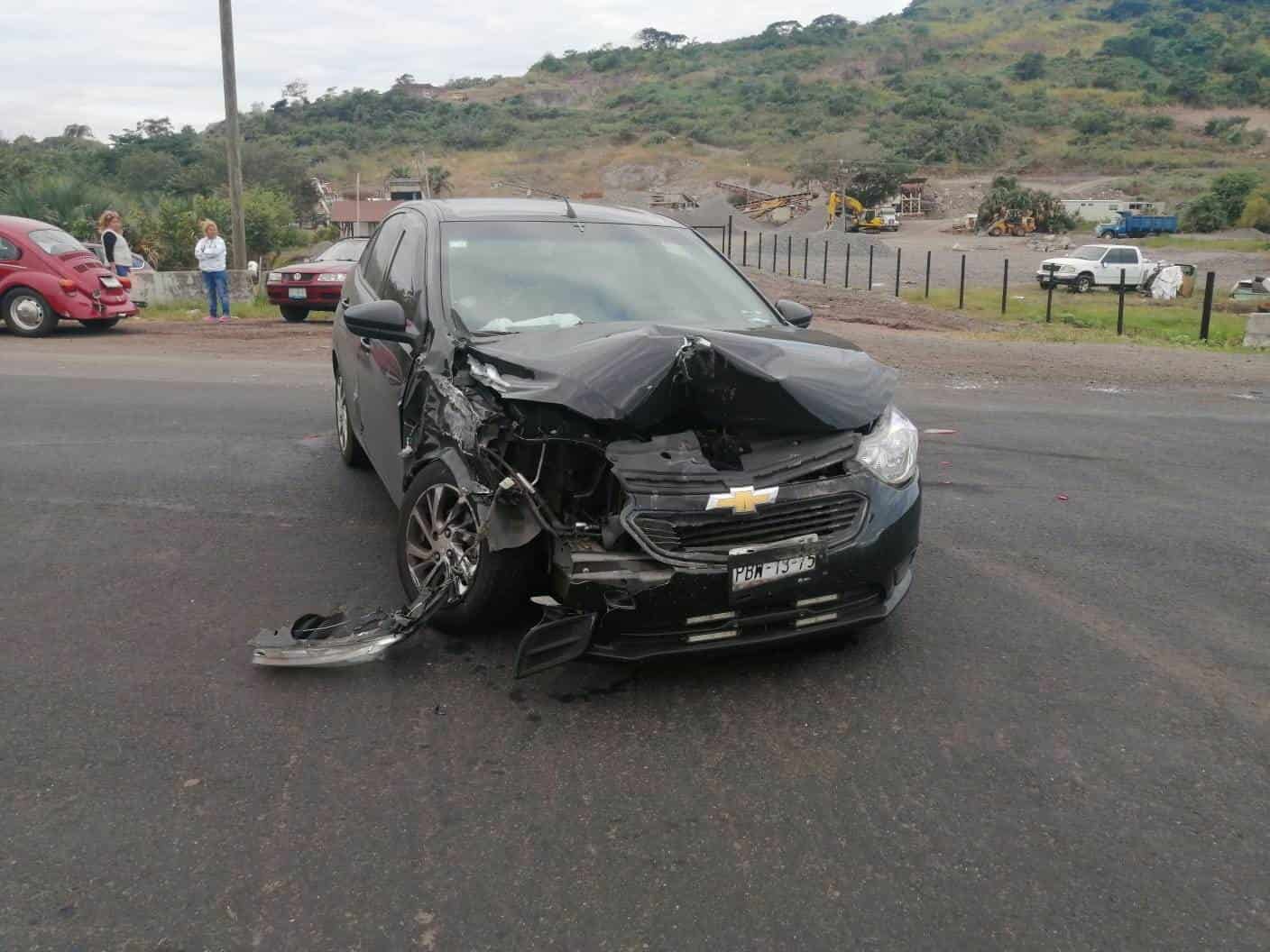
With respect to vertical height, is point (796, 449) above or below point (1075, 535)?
above

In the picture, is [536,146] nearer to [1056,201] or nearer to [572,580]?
[1056,201]

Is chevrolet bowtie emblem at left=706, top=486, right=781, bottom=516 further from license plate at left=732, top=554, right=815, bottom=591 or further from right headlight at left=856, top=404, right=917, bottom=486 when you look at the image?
right headlight at left=856, top=404, right=917, bottom=486

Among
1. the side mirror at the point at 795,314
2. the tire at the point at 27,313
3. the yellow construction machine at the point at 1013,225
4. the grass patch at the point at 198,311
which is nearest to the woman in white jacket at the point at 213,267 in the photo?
the grass patch at the point at 198,311

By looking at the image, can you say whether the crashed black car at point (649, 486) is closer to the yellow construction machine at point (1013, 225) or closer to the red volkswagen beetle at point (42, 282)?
the red volkswagen beetle at point (42, 282)

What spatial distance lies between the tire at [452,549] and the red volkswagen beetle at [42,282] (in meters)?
13.1

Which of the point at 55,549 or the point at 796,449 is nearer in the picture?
the point at 796,449

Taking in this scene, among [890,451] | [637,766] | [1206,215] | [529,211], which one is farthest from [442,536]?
[1206,215]

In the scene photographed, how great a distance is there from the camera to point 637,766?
342 cm

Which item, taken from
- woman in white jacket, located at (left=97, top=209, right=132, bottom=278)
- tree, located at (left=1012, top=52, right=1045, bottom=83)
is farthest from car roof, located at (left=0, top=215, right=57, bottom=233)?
tree, located at (left=1012, top=52, right=1045, bottom=83)

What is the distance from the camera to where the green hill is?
8462cm

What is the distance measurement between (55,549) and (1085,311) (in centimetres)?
2307

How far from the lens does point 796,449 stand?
398 centimetres

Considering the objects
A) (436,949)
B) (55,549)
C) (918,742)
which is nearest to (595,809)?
(436,949)

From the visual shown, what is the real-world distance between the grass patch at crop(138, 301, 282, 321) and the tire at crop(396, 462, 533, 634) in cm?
1500
